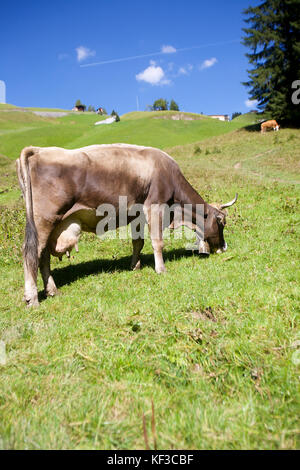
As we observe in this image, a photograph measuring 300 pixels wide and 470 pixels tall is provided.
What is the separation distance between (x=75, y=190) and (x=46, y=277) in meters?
1.79

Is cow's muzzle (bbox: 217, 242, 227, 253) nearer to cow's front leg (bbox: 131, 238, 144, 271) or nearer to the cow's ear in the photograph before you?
the cow's ear

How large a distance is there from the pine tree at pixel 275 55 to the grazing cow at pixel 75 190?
35971 mm

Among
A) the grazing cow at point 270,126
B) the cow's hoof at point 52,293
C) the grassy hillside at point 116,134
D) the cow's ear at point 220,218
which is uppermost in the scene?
the grassy hillside at point 116,134

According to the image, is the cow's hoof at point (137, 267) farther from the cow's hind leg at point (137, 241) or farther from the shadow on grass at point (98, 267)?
the shadow on grass at point (98, 267)

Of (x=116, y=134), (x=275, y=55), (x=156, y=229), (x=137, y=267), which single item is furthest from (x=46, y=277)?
(x=116, y=134)

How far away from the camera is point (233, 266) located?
6.40m

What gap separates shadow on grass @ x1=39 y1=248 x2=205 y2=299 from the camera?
699cm

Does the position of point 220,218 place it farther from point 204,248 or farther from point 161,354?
point 161,354

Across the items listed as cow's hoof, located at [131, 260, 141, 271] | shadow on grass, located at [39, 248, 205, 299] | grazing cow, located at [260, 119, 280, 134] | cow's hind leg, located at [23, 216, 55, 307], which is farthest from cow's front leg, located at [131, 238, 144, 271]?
grazing cow, located at [260, 119, 280, 134]

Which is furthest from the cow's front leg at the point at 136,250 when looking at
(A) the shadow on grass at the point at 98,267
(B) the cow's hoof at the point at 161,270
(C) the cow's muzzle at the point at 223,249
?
(C) the cow's muzzle at the point at 223,249

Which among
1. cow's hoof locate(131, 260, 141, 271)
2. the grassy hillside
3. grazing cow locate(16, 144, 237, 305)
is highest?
the grassy hillside

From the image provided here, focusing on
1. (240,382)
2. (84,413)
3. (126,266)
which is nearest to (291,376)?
(240,382)

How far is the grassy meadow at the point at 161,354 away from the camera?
2340mm
